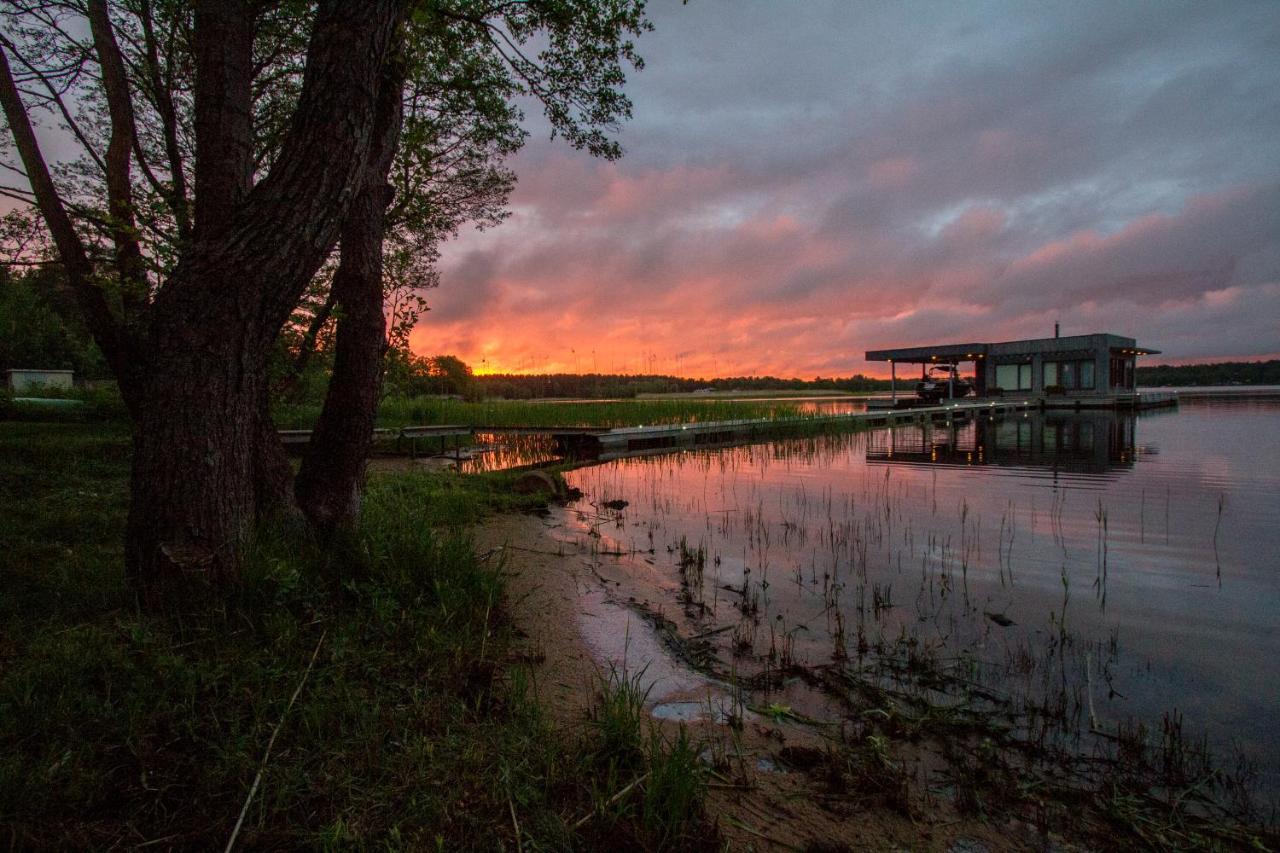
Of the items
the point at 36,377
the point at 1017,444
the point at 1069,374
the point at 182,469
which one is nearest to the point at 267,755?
the point at 182,469

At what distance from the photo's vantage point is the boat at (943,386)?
38750 mm

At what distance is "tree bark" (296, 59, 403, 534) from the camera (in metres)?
4.53

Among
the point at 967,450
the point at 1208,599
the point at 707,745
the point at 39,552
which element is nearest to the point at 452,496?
the point at 39,552

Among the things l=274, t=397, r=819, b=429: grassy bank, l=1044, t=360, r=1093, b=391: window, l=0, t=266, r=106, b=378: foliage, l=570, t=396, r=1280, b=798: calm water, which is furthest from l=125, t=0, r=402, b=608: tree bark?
l=1044, t=360, r=1093, b=391: window

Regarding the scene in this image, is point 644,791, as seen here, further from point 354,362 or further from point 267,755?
point 354,362

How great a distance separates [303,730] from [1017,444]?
22.6m

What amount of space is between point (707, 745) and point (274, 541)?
2980 millimetres

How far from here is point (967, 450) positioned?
18.5m

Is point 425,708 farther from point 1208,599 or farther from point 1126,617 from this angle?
point 1208,599

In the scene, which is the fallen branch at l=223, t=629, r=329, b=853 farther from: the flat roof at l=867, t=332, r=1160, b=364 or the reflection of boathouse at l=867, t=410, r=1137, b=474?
the flat roof at l=867, t=332, r=1160, b=364

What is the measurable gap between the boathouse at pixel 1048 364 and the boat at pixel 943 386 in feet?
2.05

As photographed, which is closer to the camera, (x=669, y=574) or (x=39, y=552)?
(x=39, y=552)

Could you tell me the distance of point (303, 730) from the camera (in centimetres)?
233

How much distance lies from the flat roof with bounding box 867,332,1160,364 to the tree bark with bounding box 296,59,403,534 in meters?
40.2
